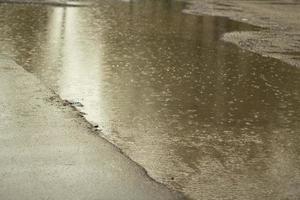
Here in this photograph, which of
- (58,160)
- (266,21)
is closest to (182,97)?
(58,160)

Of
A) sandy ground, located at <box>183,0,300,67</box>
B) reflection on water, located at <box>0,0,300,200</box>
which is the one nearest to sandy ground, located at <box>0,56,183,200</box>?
reflection on water, located at <box>0,0,300,200</box>

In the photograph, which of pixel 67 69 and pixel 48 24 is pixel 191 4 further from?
pixel 67 69

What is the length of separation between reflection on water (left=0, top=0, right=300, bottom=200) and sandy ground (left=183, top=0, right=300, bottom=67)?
2.28 feet

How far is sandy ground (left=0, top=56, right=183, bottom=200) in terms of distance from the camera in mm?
5945

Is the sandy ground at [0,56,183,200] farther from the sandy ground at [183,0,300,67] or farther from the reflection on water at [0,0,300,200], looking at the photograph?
the sandy ground at [183,0,300,67]

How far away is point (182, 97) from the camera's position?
34.2 feet

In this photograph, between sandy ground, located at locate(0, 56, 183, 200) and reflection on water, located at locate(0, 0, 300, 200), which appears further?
reflection on water, located at locate(0, 0, 300, 200)

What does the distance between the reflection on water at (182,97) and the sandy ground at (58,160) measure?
290 millimetres

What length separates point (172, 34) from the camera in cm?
1848

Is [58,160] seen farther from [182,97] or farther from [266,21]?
[266,21]

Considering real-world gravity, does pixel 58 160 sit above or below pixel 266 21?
above

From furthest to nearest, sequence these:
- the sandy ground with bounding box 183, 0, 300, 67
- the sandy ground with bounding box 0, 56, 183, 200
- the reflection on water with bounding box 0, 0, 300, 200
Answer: the sandy ground with bounding box 183, 0, 300, 67 < the reflection on water with bounding box 0, 0, 300, 200 < the sandy ground with bounding box 0, 56, 183, 200

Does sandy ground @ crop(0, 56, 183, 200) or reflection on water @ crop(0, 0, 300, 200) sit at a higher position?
sandy ground @ crop(0, 56, 183, 200)

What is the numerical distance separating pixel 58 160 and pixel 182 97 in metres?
3.90
